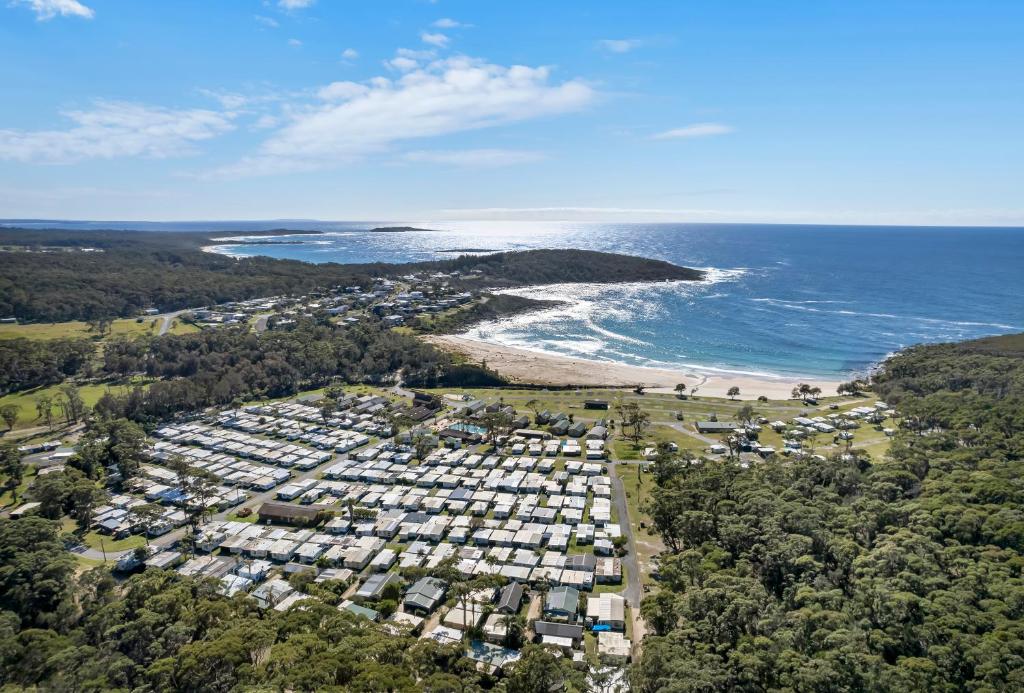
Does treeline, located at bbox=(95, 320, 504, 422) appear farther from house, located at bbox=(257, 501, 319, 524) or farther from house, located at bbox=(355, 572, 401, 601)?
house, located at bbox=(355, 572, 401, 601)

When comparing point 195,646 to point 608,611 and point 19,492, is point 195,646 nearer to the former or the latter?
point 608,611

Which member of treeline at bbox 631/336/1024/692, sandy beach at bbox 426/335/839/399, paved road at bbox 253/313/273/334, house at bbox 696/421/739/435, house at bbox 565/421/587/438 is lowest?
house at bbox 565/421/587/438

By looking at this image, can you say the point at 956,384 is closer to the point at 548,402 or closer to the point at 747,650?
the point at 548,402

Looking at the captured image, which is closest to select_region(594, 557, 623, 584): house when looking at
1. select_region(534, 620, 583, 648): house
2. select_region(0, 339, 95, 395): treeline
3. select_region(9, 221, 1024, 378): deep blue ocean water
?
select_region(534, 620, 583, 648): house

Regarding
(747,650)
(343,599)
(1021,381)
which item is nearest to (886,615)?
(747,650)

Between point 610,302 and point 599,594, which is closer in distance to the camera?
point 599,594

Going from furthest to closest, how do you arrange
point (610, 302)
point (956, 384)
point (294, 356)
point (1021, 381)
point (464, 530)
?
point (610, 302)
point (294, 356)
point (956, 384)
point (1021, 381)
point (464, 530)

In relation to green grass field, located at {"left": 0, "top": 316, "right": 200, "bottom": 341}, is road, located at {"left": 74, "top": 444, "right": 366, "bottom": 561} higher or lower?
lower
